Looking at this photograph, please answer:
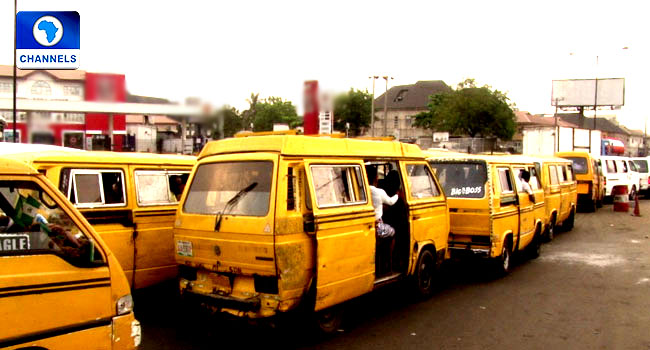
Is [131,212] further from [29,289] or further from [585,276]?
[585,276]

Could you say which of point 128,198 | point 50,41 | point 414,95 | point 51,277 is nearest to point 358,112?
point 414,95

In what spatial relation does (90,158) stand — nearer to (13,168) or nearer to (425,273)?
(13,168)

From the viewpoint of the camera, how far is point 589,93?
58125 millimetres

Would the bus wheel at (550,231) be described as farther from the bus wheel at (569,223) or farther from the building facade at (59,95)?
the building facade at (59,95)

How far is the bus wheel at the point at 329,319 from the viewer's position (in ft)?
19.6

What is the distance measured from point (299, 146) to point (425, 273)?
11.0 ft

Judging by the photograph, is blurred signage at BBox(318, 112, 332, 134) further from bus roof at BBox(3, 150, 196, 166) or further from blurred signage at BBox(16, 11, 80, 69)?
bus roof at BBox(3, 150, 196, 166)

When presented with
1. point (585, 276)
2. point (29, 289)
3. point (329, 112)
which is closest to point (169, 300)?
point (29, 289)

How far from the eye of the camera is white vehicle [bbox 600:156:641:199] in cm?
2302

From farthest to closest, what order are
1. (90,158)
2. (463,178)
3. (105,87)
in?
1. (105,87)
2. (463,178)
3. (90,158)

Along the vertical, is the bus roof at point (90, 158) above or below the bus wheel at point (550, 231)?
above

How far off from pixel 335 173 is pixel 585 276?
5822mm

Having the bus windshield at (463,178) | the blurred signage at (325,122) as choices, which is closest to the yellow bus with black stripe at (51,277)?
the bus windshield at (463,178)

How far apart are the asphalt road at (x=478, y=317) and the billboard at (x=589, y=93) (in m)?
53.6
